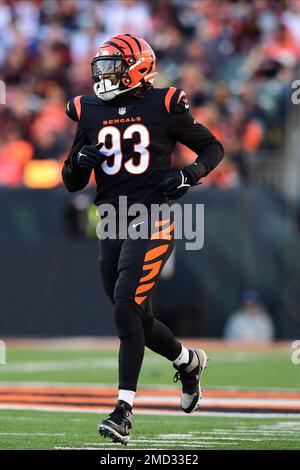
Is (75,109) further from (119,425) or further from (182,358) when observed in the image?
(119,425)

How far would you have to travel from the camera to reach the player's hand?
204 inches

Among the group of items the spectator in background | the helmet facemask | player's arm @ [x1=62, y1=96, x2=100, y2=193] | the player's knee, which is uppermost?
the helmet facemask

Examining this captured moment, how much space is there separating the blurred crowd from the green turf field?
151 inches

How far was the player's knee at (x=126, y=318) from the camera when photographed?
16.4ft

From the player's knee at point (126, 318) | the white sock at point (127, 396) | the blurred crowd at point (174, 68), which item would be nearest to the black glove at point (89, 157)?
the player's knee at point (126, 318)

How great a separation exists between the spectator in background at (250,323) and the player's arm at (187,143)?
24.1 ft

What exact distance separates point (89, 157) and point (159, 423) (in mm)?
1600

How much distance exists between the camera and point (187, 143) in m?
5.46

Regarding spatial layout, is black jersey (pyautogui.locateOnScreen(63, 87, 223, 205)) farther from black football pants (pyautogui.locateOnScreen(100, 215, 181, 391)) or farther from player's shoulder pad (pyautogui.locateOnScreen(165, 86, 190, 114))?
black football pants (pyautogui.locateOnScreen(100, 215, 181, 391))

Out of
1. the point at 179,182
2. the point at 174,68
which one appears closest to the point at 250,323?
the point at 174,68

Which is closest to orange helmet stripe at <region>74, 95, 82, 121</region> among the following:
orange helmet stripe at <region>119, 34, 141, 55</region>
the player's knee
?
orange helmet stripe at <region>119, 34, 141, 55</region>

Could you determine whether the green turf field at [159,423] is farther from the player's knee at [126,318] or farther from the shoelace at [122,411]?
the player's knee at [126,318]
